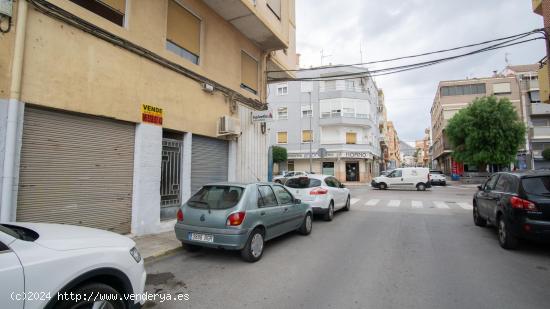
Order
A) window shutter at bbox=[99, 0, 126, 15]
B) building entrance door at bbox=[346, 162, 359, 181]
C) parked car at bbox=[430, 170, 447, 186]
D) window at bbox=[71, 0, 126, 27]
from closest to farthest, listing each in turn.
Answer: window at bbox=[71, 0, 126, 27] < window shutter at bbox=[99, 0, 126, 15] < parked car at bbox=[430, 170, 447, 186] < building entrance door at bbox=[346, 162, 359, 181]

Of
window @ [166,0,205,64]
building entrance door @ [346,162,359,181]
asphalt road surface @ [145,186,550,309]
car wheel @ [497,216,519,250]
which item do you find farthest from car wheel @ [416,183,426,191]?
window @ [166,0,205,64]

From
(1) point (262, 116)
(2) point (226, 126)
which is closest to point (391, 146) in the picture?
(1) point (262, 116)

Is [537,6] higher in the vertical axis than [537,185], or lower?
higher

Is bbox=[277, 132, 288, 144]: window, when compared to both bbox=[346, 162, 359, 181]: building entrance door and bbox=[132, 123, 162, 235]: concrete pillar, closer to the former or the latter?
bbox=[346, 162, 359, 181]: building entrance door

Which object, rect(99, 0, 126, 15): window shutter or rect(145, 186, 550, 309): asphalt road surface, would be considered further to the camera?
rect(99, 0, 126, 15): window shutter

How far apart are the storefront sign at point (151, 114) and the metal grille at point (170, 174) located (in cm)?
69

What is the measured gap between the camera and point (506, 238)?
6211mm

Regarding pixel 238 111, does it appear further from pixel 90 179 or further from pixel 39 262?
pixel 39 262

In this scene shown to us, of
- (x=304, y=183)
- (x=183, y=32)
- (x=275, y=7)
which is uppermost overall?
(x=275, y=7)

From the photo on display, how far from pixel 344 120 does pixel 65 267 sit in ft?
114

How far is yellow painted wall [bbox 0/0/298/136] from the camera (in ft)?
17.3

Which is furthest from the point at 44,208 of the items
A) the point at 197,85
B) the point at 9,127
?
the point at 197,85

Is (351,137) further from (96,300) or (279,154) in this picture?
(96,300)

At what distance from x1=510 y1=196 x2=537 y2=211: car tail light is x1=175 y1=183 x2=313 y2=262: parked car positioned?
15.5 ft
